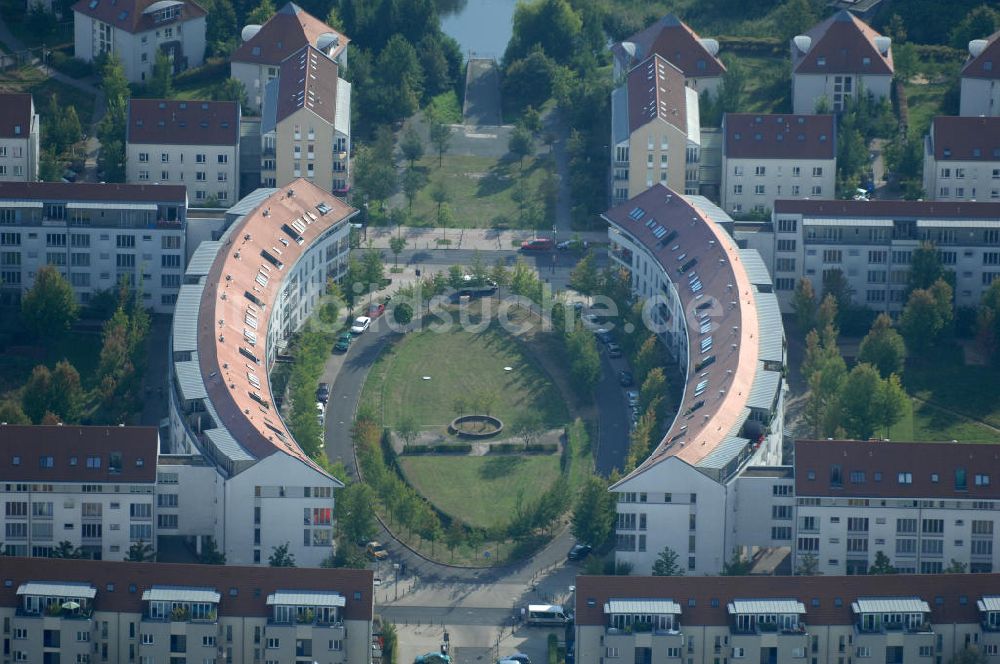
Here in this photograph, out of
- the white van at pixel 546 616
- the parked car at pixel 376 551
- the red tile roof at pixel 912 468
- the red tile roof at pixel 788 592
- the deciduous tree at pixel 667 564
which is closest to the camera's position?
the red tile roof at pixel 788 592

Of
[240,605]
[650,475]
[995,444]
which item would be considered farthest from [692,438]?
[240,605]

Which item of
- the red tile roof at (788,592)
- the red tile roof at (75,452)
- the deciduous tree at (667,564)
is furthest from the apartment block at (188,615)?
the deciduous tree at (667,564)

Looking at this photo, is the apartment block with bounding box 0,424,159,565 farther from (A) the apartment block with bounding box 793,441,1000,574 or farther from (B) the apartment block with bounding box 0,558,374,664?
(A) the apartment block with bounding box 793,441,1000,574

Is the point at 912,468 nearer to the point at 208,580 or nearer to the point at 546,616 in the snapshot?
the point at 546,616

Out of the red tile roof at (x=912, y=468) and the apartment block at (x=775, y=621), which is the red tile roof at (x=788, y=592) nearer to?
the apartment block at (x=775, y=621)

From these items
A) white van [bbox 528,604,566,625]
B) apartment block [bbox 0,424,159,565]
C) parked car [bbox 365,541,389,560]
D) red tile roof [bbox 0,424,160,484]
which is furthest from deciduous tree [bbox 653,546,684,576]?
red tile roof [bbox 0,424,160,484]

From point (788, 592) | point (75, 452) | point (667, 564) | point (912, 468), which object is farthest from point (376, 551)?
point (912, 468)

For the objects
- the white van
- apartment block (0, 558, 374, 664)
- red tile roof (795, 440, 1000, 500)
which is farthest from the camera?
red tile roof (795, 440, 1000, 500)
